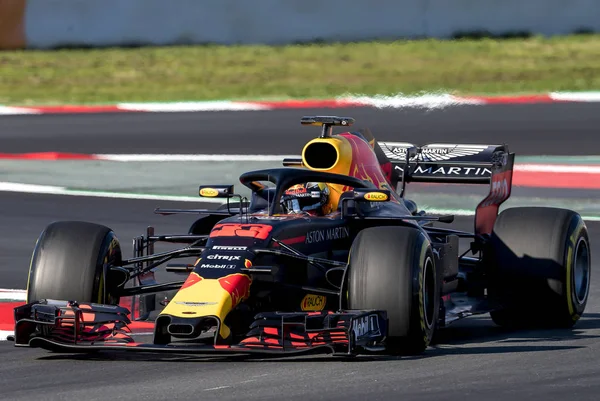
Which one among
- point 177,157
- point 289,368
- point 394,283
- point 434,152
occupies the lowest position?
point 289,368

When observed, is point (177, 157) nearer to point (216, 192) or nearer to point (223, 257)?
point (216, 192)

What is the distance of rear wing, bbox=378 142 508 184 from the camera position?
34.4 ft

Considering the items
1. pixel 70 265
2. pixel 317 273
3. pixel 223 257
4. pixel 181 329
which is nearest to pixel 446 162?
pixel 317 273

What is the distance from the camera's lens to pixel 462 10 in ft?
73.3

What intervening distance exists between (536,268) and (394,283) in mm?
1900

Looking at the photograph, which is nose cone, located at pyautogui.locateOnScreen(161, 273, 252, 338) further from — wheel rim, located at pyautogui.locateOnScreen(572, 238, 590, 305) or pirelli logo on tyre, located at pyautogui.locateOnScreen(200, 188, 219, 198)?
wheel rim, located at pyautogui.locateOnScreen(572, 238, 590, 305)

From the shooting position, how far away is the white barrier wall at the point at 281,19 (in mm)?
22266

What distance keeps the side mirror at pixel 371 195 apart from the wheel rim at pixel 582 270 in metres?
1.86

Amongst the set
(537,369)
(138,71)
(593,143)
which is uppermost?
(138,71)

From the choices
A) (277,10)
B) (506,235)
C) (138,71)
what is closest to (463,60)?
(277,10)

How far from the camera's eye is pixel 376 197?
27.9 ft

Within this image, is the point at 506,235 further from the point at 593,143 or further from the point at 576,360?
the point at 593,143

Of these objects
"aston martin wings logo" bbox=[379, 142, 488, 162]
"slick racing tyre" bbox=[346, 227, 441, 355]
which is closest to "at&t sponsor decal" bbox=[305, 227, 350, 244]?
"slick racing tyre" bbox=[346, 227, 441, 355]

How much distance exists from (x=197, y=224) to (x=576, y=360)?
2828 millimetres
